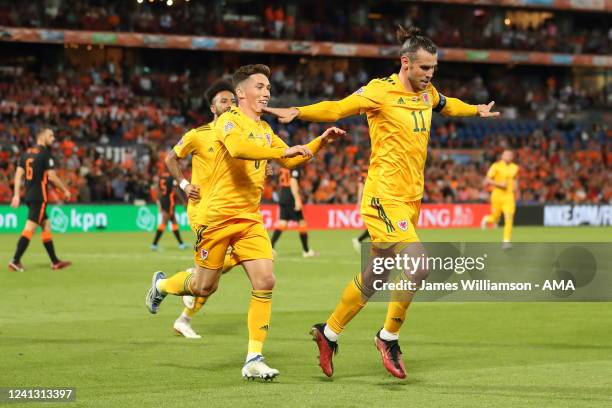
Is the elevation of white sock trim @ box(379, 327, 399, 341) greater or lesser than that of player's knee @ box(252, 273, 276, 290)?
lesser

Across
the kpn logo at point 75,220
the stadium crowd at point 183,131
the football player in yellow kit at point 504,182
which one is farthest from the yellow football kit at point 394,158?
the kpn logo at point 75,220

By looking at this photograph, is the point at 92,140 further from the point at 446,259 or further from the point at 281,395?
the point at 281,395

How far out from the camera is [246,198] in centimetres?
914

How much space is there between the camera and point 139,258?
2302 cm

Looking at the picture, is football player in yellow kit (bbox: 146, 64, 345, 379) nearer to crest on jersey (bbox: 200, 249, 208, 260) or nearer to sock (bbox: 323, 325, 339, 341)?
crest on jersey (bbox: 200, 249, 208, 260)

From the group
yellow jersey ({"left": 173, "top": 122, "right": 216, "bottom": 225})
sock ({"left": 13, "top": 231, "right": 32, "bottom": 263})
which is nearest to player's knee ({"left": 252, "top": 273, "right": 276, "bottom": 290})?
yellow jersey ({"left": 173, "top": 122, "right": 216, "bottom": 225})

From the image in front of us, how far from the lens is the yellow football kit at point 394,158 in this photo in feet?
29.7

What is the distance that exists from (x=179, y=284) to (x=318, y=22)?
45526mm

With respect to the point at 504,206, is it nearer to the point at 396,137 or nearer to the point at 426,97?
the point at 426,97

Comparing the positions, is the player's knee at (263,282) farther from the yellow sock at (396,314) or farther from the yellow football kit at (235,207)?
the yellow sock at (396,314)

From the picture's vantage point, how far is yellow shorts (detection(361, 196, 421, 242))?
901 cm

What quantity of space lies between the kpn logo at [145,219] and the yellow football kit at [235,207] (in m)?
27.1

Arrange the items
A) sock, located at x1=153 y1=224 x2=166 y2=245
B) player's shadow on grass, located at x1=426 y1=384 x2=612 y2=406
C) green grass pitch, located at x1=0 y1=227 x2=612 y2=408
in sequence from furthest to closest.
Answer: sock, located at x1=153 y1=224 x2=166 y2=245 < green grass pitch, located at x1=0 y1=227 x2=612 y2=408 < player's shadow on grass, located at x1=426 y1=384 x2=612 y2=406

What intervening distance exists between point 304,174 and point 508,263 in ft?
64.2
